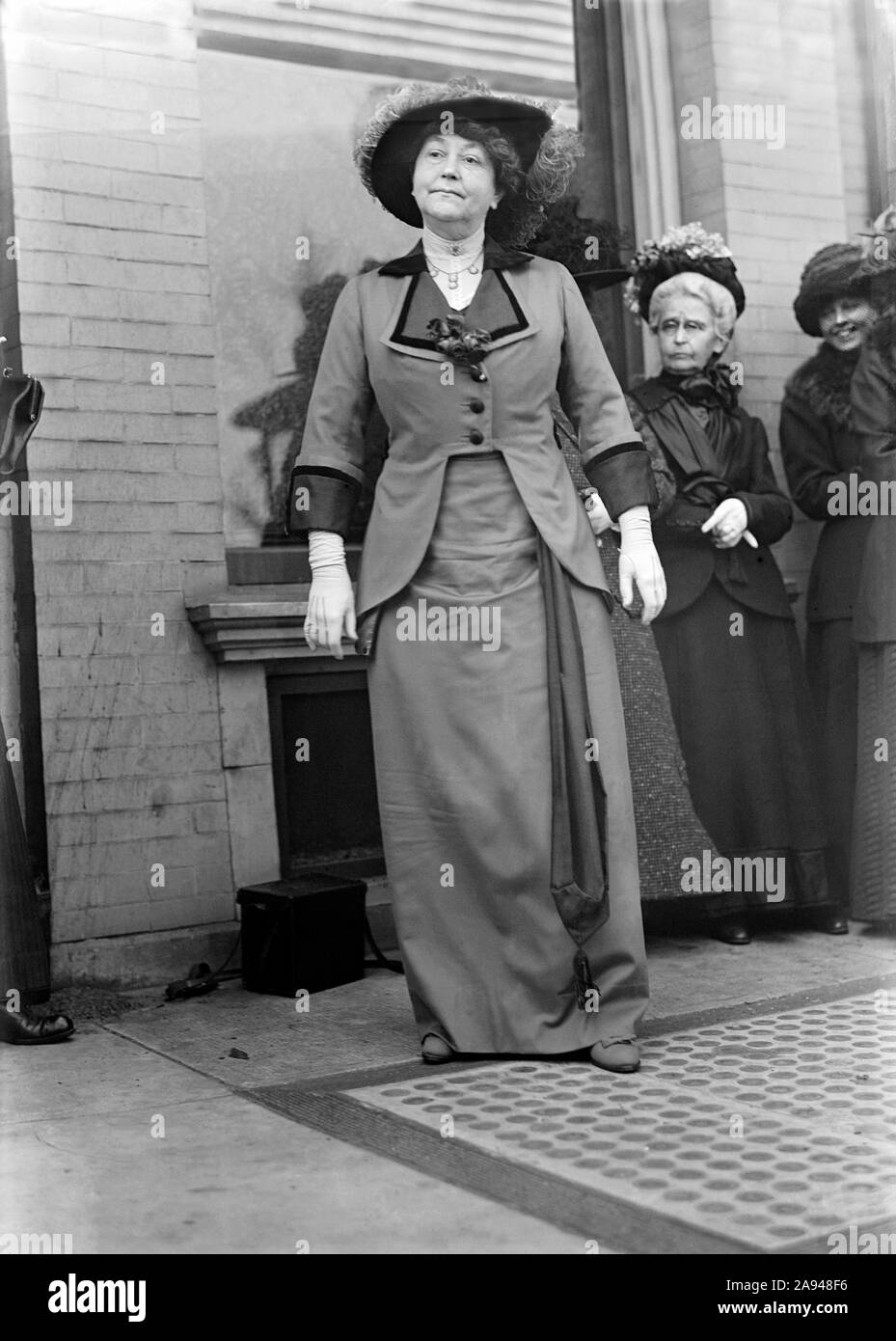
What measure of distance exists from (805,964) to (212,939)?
177 cm

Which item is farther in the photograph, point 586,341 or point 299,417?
point 299,417

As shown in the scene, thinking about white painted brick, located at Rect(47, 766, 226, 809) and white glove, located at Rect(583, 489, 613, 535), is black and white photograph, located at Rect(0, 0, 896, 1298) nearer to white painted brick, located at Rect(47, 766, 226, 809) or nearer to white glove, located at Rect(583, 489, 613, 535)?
white painted brick, located at Rect(47, 766, 226, 809)

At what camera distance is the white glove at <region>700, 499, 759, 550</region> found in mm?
4973

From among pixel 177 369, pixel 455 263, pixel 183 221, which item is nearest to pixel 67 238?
pixel 183 221

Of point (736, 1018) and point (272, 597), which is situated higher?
point (272, 597)

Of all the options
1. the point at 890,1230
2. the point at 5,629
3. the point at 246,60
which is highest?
the point at 246,60

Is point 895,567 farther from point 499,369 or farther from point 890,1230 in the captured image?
point 890,1230

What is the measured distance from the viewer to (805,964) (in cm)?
467

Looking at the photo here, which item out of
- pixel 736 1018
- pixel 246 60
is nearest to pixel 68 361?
pixel 246 60

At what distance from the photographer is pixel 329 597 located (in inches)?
147

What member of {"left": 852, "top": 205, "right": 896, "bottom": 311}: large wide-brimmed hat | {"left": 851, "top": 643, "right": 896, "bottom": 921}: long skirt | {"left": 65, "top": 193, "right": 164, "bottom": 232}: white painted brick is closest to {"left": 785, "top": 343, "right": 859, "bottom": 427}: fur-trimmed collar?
{"left": 852, "top": 205, "right": 896, "bottom": 311}: large wide-brimmed hat

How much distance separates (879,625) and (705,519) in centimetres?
65

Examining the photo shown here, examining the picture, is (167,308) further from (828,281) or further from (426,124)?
(828,281)

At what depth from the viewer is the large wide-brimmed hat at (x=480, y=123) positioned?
3764 millimetres
